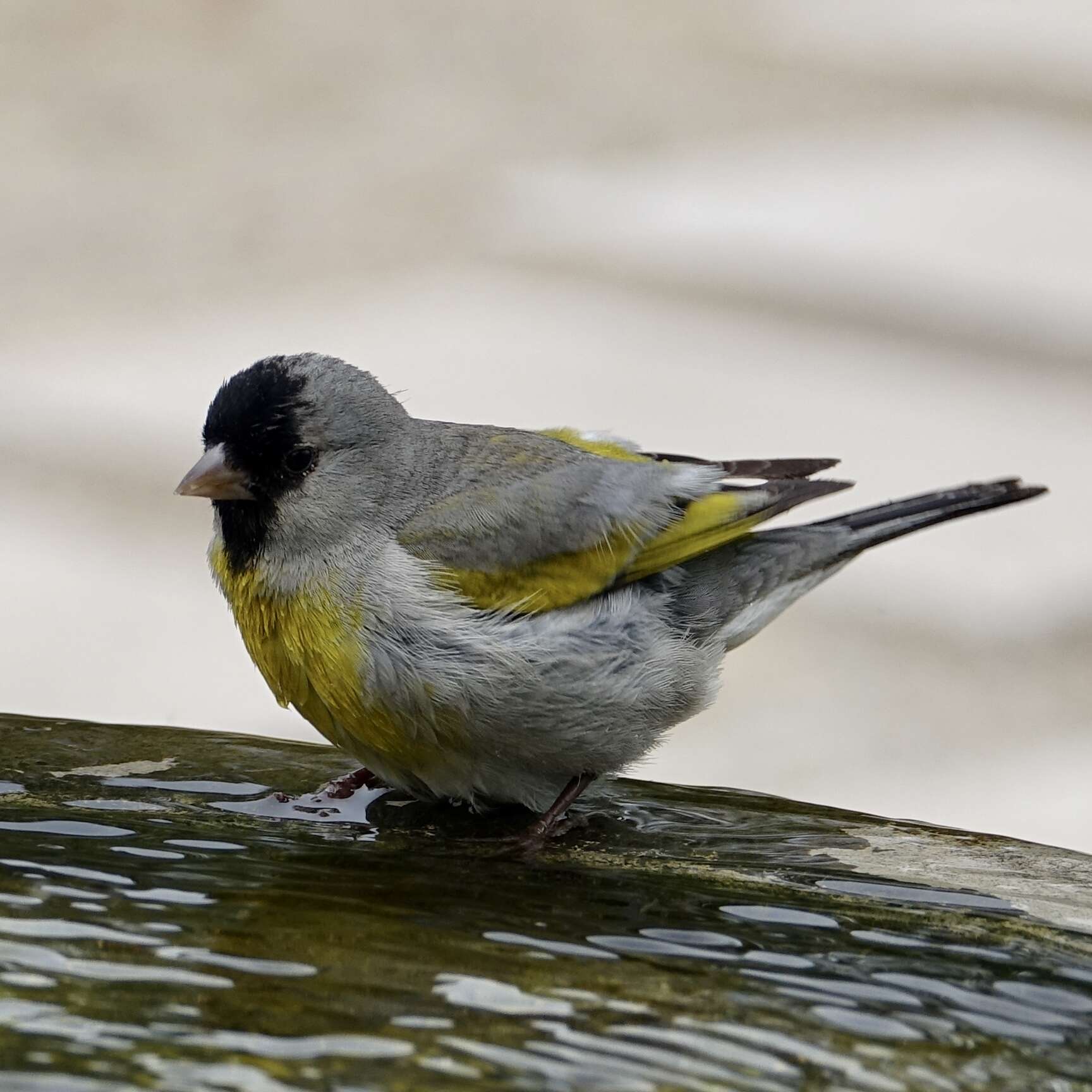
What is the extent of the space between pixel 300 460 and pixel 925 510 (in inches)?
58.4

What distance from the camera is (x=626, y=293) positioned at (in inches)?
375

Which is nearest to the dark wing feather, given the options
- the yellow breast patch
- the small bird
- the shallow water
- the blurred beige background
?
the small bird

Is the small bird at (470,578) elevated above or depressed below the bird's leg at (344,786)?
above

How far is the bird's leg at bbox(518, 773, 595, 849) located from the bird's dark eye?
87 centimetres

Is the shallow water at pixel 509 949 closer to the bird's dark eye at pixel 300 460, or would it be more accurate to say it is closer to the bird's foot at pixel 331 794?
the bird's foot at pixel 331 794

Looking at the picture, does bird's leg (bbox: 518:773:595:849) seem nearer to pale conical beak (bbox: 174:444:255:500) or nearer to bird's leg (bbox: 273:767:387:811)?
bird's leg (bbox: 273:767:387:811)

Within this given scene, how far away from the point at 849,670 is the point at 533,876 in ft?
17.4

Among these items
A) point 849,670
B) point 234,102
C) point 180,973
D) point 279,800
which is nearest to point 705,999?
point 180,973

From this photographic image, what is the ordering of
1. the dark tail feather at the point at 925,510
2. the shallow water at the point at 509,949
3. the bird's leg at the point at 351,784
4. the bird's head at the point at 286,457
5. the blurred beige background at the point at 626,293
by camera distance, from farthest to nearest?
the blurred beige background at the point at 626,293 → the dark tail feather at the point at 925,510 → the bird's head at the point at 286,457 → the bird's leg at the point at 351,784 → the shallow water at the point at 509,949

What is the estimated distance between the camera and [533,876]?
322 cm

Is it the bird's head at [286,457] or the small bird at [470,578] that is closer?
the small bird at [470,578]

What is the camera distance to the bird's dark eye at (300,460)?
402 cm

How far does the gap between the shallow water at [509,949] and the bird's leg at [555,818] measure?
8cm

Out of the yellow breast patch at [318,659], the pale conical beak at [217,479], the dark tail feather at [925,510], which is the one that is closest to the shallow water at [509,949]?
the yellow breast patch at [318,659]
